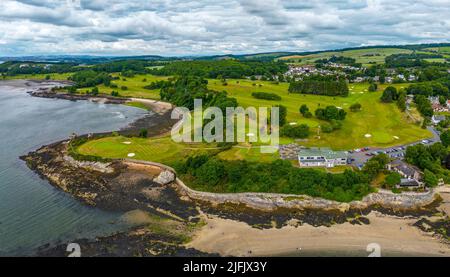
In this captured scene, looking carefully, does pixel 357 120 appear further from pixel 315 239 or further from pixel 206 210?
pixel 206 210

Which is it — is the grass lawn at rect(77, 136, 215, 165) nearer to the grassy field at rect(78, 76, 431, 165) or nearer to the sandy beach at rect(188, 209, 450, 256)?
the grassy field at rect(78, 76, 431, 165)

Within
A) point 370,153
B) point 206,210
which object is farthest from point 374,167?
point 206,210

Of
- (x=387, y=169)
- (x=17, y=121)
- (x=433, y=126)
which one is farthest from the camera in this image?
(x=17, y=121)

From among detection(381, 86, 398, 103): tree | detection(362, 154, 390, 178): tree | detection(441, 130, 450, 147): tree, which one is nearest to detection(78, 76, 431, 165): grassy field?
detection(441, 130, 450, 147): tree

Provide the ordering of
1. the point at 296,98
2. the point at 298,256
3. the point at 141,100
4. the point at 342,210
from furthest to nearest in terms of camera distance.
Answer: the point at 141,100 < the point at 296,98 < the point at 342,210 < the point at 298,256

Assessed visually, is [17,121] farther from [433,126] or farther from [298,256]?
[433,126]

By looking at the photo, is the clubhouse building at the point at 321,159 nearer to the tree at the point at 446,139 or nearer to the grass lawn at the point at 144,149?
the grass lawn at the point at 144,149

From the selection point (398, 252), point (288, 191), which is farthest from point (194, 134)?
point (398, 252)
